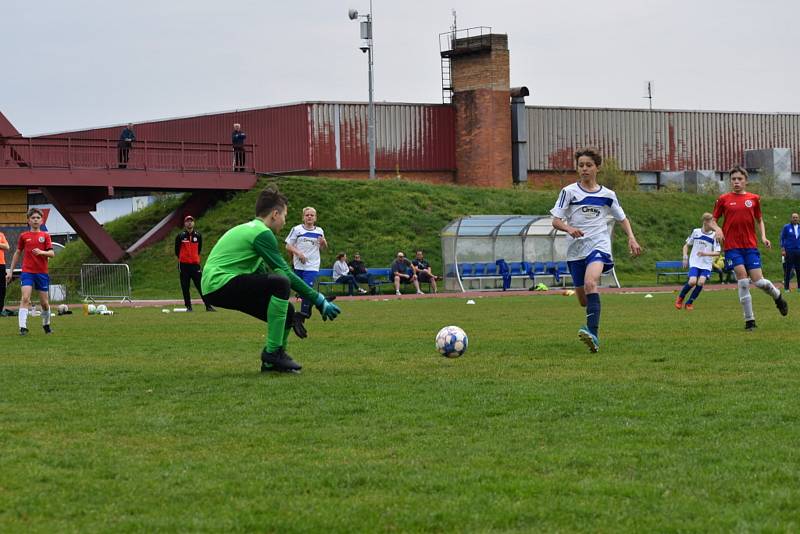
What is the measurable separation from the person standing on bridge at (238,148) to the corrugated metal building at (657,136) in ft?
60.7

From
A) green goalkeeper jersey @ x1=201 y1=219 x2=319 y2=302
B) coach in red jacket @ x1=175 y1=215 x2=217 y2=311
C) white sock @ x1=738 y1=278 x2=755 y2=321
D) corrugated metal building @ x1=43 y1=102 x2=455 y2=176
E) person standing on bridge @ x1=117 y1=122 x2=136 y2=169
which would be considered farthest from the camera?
corrugated metal building @ x1=43 y1=102 x2=455 y2=176

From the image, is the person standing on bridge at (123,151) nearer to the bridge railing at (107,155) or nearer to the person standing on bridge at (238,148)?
the bridge railing at (107,155)

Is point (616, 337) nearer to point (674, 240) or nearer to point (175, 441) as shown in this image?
point (175, 441)

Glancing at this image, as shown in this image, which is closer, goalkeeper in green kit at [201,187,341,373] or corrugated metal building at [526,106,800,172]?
goalkeeper in green kit at [201,187,341,373]

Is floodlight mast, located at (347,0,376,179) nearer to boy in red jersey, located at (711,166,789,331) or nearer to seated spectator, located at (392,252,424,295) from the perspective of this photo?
seated spectator, located at (392,252,424,295)

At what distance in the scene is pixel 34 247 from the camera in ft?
61.0

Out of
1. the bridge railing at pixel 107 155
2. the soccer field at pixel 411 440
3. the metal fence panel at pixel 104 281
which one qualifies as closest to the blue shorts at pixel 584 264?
the soccer field at pixel 411 440

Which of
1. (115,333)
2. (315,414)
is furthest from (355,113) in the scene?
(315,414)

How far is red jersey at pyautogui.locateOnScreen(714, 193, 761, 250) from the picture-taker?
1596 cm

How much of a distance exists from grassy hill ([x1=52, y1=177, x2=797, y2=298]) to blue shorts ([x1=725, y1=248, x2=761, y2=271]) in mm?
26553

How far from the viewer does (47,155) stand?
41.9 m

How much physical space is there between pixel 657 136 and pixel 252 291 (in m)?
57.2

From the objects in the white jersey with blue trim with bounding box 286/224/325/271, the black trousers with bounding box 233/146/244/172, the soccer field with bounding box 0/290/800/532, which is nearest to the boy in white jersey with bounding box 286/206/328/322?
the white jersey with blue trim with bounding box 286/224/325/271

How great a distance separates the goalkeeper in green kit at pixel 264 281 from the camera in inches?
423
